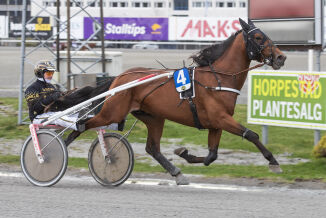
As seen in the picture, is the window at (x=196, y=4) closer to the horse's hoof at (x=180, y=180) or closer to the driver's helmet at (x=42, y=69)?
the driver's helmet at (x=42, y=69)

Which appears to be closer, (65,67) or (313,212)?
(313,212)

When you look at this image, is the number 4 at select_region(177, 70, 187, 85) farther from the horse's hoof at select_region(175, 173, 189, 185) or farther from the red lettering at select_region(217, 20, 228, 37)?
the red lettering at select_region(217, 20, 228, 37)

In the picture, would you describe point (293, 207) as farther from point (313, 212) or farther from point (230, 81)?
point (230, 81)

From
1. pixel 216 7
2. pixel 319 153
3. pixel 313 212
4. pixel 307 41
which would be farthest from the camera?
pixel 216 7

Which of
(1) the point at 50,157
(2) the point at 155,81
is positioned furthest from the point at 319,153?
(1) the point at 50,157

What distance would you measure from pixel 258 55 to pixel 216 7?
6765 cm

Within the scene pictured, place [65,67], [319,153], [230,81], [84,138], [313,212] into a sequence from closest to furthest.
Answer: [313,212]
[230,81]
[319,153]
[84,138]
[65,67]

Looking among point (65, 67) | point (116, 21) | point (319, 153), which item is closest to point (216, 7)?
point (116, 21)

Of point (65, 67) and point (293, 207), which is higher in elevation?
point (65, 67)

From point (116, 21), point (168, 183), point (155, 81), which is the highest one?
point (116, 21)

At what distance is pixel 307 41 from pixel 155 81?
13.2ft

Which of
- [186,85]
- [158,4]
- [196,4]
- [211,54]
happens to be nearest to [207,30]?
[196,4]

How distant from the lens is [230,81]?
7668mm

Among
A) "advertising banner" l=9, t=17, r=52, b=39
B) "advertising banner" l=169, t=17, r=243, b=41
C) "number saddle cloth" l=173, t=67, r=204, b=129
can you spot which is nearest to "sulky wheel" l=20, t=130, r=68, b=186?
"number saddle cloth" l=173, t=67, r=204, b=129
